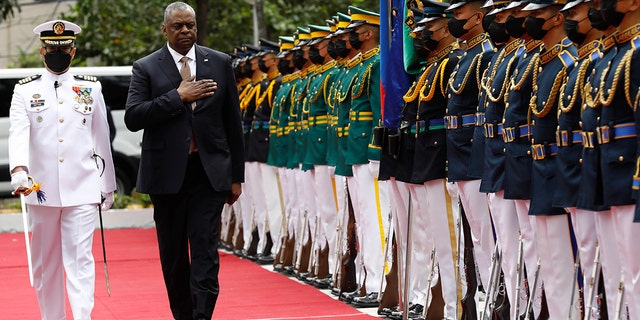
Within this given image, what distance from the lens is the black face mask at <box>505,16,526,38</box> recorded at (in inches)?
278

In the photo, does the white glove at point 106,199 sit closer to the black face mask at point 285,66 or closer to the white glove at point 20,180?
the white glove at point 20,180

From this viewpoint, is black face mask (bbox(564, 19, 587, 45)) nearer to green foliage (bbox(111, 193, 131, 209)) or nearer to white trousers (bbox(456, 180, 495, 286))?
white trousers (bbox(456, 180, 495, 286))

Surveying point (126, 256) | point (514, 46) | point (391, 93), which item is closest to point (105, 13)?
point (126, 256)

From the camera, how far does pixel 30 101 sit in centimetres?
791

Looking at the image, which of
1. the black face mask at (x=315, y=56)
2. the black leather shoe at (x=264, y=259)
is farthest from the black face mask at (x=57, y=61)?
the black leather shoe at (x=264, y=259)

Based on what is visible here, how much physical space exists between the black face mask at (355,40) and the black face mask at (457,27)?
206cm

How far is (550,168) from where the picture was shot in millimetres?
6590

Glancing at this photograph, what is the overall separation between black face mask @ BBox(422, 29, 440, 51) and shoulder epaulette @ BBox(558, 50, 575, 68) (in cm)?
184

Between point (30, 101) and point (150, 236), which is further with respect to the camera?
point (150, 236)

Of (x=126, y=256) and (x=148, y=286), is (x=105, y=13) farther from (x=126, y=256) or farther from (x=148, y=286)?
(x=148, y=286)

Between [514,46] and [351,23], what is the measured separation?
285cm

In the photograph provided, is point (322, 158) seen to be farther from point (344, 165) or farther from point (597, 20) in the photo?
point (597, 20)

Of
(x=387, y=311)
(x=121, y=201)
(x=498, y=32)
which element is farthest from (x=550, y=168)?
(x=121, y=201)

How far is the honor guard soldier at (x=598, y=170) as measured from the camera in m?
5.98
